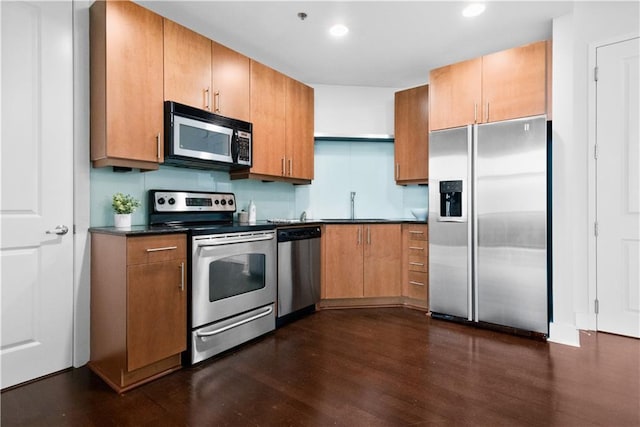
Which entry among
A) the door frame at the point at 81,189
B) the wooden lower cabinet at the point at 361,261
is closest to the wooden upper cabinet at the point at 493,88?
the wooden lower cabinet at the point at 361,261

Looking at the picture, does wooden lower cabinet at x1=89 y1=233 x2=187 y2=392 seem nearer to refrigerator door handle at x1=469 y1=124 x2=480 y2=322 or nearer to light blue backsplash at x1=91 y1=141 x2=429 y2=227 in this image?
light blue backsplash at x1=91 y1=141 x2=429 y2=227

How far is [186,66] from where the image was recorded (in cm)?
260

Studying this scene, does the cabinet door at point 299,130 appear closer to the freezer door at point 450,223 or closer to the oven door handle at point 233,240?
the oven door handle at point 233,240

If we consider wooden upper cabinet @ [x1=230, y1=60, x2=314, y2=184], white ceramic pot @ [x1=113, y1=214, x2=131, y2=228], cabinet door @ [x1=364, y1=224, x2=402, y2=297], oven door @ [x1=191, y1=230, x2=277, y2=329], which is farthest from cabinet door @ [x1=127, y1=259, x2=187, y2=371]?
cabinet door @ [x1=364, y1=224, x2=402, y2=297]

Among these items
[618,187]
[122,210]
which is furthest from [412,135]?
[122,210]

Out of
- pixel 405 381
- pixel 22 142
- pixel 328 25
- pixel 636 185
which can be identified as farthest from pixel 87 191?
pixel 636 185

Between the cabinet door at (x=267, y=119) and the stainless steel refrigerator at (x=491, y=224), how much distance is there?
153cm

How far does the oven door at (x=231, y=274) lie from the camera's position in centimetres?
235

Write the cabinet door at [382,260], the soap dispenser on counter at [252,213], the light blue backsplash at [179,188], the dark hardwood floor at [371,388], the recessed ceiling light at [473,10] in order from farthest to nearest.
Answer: the cabinet door at [382,260] → the soap dispenser on counter at [252,213] → the recessed ceiling light at [473,10] → the light blue backsplash at [179,188] → the dark hardwood floor at [371,388]

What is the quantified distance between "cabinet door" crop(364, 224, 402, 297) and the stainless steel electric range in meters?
1.15

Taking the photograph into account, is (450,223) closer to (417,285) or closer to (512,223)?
(512,223)

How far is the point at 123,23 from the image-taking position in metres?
2.23

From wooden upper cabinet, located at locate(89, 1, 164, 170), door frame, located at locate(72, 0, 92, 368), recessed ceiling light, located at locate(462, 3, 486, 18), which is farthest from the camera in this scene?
recessed ceiling light, located at locate(462, 3, 486, 18)

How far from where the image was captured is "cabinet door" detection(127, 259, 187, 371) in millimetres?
2000
